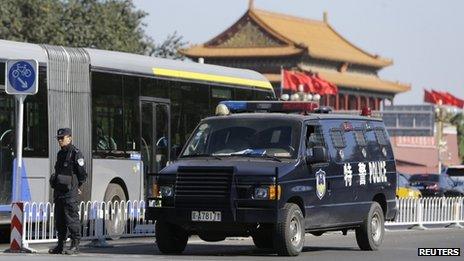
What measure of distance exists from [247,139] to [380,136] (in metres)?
3.48

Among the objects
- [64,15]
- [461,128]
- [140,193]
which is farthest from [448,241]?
[461,128]

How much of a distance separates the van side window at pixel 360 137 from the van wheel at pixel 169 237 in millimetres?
3361

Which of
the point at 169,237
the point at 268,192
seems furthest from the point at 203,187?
the point at 169,237

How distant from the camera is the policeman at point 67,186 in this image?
1792cm

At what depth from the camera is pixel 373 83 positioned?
110 meters

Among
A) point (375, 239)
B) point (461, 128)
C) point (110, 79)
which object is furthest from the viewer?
point (461, 128)

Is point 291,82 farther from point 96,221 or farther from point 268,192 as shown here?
point 268,192

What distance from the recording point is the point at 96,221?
69.3 feet

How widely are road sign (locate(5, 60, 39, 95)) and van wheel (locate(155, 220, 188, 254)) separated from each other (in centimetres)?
268

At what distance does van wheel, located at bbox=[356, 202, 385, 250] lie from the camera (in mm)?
19719

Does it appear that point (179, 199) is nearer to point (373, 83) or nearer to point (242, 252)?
point (242, 252)

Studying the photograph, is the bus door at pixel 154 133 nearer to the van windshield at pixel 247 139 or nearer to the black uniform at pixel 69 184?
the van windshield at pixel 247 139

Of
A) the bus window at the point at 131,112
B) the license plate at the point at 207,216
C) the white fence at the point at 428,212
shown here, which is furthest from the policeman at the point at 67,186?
the white fence at the point at 428,212

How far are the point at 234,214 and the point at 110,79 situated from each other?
6.81 meters
